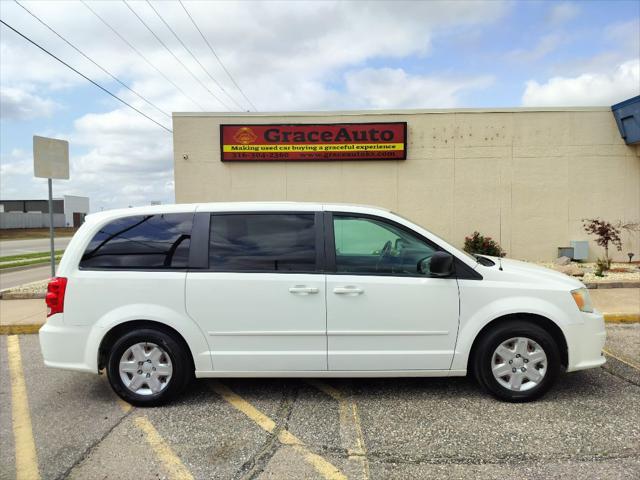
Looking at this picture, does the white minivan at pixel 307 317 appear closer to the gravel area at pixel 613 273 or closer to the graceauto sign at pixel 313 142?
the gravel area at pixel 613 273

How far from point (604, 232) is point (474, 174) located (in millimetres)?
3403

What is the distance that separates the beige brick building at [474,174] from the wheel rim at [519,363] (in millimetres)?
8320

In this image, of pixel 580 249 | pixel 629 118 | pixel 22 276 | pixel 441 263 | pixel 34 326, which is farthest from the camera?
pixel 22 276

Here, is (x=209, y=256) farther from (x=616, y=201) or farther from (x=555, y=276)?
(x=616, y=201)

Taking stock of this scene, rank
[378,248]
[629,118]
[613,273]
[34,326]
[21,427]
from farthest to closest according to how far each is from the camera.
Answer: [629,118], [613,273], [34,326], [378,248], [21,427]

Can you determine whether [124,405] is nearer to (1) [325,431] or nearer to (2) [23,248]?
(1) [325,431]

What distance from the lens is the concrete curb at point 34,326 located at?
6.61 m

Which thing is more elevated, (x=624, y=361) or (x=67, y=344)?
(x=67, y=344)

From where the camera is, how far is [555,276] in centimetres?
395

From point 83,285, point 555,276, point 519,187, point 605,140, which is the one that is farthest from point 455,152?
point 83,285

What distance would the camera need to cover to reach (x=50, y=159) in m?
8.27

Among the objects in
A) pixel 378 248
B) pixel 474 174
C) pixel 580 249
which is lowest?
pixel 580 249

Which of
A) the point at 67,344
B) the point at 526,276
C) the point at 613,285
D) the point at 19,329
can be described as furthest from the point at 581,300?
the point at 19,329

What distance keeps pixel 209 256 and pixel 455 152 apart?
9.48m
